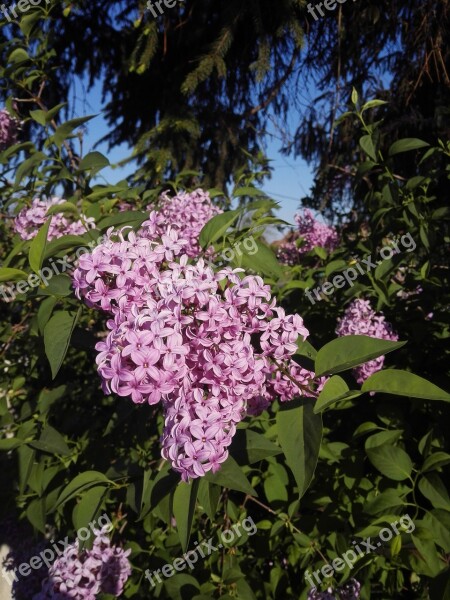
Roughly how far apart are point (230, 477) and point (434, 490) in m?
0.81

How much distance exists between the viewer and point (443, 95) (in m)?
4.56

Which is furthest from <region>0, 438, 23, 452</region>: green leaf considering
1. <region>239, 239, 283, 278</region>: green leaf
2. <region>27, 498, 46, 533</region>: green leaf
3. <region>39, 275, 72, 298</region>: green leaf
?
<region>239, 239, 283, 278</region>: green leaf

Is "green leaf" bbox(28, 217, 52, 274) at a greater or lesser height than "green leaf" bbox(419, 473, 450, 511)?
greater

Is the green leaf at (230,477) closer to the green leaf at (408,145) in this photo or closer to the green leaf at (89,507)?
the green leaf at (89,507)

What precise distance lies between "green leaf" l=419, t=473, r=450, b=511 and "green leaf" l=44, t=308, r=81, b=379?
122 centimetres

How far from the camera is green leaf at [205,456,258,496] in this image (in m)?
1.11

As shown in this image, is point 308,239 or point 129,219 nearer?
point 129,219

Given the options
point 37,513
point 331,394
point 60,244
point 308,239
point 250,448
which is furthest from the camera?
point 308,239


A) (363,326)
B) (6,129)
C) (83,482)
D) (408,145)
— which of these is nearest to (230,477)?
(83,482)

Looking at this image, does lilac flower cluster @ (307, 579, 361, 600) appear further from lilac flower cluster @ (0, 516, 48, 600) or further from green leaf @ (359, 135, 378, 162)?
green leaf @ (359, 135, 378, 162)

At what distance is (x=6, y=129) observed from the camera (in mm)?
3252

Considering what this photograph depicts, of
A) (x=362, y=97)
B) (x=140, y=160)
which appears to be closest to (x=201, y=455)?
(x=140, y=160)

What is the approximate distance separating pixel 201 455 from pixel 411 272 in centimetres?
197

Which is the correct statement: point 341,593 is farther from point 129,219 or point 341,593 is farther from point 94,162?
point 94,162
